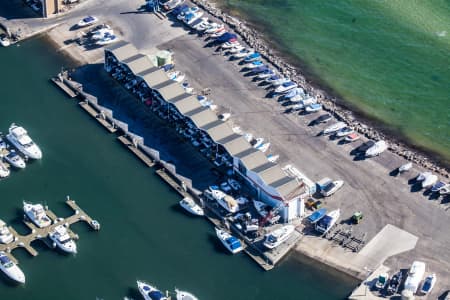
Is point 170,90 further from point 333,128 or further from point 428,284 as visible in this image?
point 428,284

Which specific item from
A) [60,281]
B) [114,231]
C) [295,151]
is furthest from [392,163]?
[60,281]

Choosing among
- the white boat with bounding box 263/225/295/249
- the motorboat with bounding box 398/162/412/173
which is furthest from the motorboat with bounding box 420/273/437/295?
the motorboat with bounding box 398/162/412/173

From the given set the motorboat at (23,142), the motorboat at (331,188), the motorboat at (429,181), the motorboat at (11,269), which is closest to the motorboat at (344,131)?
the motorboat at (331,188)

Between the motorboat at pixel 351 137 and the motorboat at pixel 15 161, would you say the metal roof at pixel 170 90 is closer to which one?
the motorboat at pixel 15 161

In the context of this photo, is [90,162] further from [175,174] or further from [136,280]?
[136,280]

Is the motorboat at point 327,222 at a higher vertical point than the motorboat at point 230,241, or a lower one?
higher

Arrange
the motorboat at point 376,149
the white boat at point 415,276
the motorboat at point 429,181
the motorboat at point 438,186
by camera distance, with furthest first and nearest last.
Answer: the motorboat at point 376,149 < the motorboat at point 429,181 < the motorboat at point 438,186 < the white boat at point 415,276

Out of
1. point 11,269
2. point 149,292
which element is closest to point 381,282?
point 149,292
